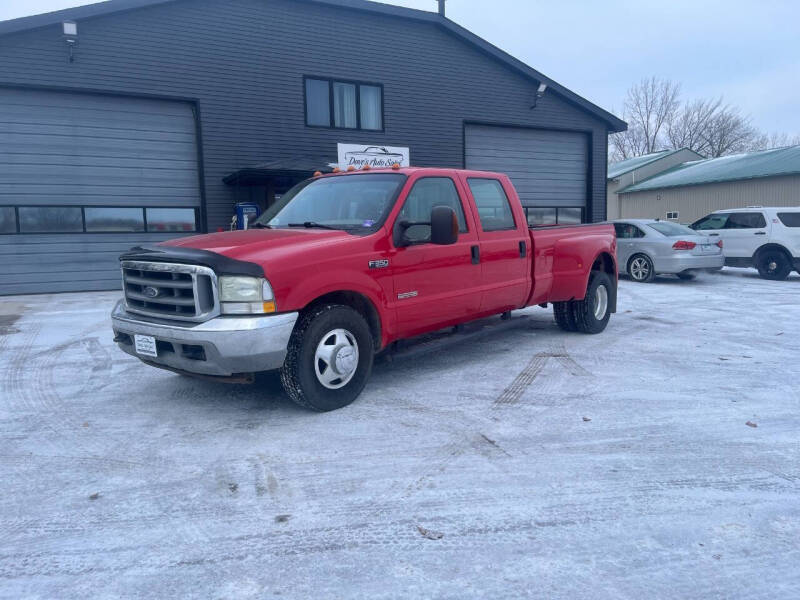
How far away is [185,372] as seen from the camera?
14.4 feet

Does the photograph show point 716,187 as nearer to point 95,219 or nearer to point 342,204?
point 95,219

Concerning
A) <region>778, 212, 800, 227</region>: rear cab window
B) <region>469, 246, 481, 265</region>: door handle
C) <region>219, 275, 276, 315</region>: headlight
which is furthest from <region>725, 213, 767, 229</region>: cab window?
<region>219, 275, 276, 315</region>: headlight

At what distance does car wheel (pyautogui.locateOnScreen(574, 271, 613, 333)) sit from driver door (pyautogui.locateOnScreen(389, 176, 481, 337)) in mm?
2137

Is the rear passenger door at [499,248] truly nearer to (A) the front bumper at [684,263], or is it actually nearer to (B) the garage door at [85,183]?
(A) the front bumper at [684,263]

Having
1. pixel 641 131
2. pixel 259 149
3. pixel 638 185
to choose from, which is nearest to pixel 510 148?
pixel 259 149

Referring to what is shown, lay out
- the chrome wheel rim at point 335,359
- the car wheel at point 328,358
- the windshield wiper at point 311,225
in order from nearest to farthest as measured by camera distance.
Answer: the car wheel at point 328,358 < the chrome wheel rim at point 335,359 < the windshield wiper at point 311,225

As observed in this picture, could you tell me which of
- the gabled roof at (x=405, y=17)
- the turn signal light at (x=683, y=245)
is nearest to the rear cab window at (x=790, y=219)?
the turn signal light at (x=683, y=245)

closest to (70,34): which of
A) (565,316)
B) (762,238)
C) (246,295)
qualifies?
(246,295)

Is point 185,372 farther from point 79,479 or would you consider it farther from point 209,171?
point 209,171

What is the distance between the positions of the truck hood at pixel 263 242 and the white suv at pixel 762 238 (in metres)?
11.8

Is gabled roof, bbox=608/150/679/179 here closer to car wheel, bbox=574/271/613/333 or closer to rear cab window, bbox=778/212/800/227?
rear cab window, bbox=778/212/800/227

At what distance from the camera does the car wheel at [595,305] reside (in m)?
7.31

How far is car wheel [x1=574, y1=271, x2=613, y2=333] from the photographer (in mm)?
7309

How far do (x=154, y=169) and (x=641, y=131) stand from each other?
2099 inches
